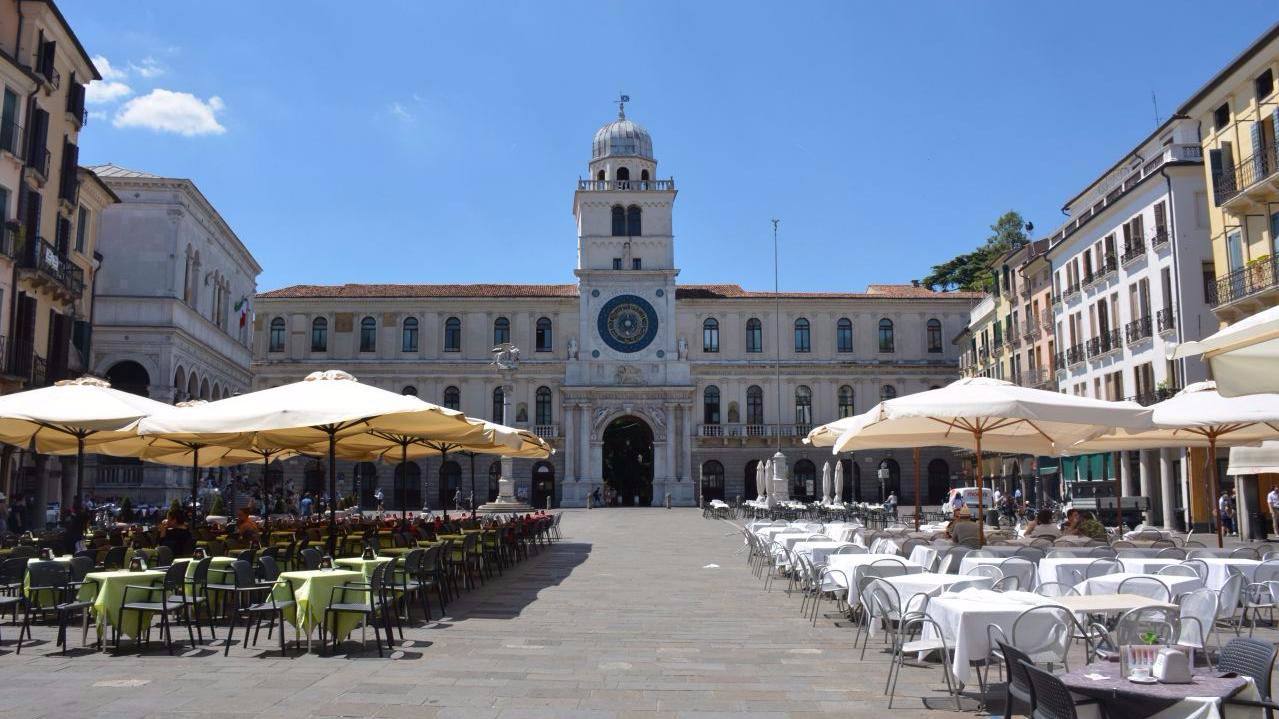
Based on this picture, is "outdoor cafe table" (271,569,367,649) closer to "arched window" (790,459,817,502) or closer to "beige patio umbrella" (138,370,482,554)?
"beige patio umbrella" (138,370,482,554)

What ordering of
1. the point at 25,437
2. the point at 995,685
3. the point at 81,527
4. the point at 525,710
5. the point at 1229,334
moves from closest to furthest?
the point at 1229,334 → the point at 525,710 → the point at 995,685 → the point at 81,527 → the point at 25,437

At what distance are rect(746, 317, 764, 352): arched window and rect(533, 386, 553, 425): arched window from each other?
12796 millimetres

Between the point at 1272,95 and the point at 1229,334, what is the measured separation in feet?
75.8

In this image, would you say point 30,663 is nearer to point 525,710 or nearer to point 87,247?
point 525,710

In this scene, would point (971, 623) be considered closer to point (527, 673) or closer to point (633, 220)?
point (527, 673)

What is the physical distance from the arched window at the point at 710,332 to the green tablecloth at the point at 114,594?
53774 mm

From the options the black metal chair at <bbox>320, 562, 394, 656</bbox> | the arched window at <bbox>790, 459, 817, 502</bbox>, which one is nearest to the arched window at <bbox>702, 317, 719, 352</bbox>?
the arched window at <bbox>790, 459, 817, 502</bbox>

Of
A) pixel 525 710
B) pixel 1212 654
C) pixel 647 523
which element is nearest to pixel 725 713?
pixel 525 710

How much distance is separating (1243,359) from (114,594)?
10.0 m

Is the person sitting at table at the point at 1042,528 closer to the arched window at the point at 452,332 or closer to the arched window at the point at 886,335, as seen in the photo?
the arched window at the point at 886,335

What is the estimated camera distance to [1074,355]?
40.6 metres

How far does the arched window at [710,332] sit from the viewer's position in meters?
63.2

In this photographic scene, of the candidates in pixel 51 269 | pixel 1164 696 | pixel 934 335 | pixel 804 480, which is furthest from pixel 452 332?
pixel 1164 696

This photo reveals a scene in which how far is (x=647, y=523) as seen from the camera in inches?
1523
